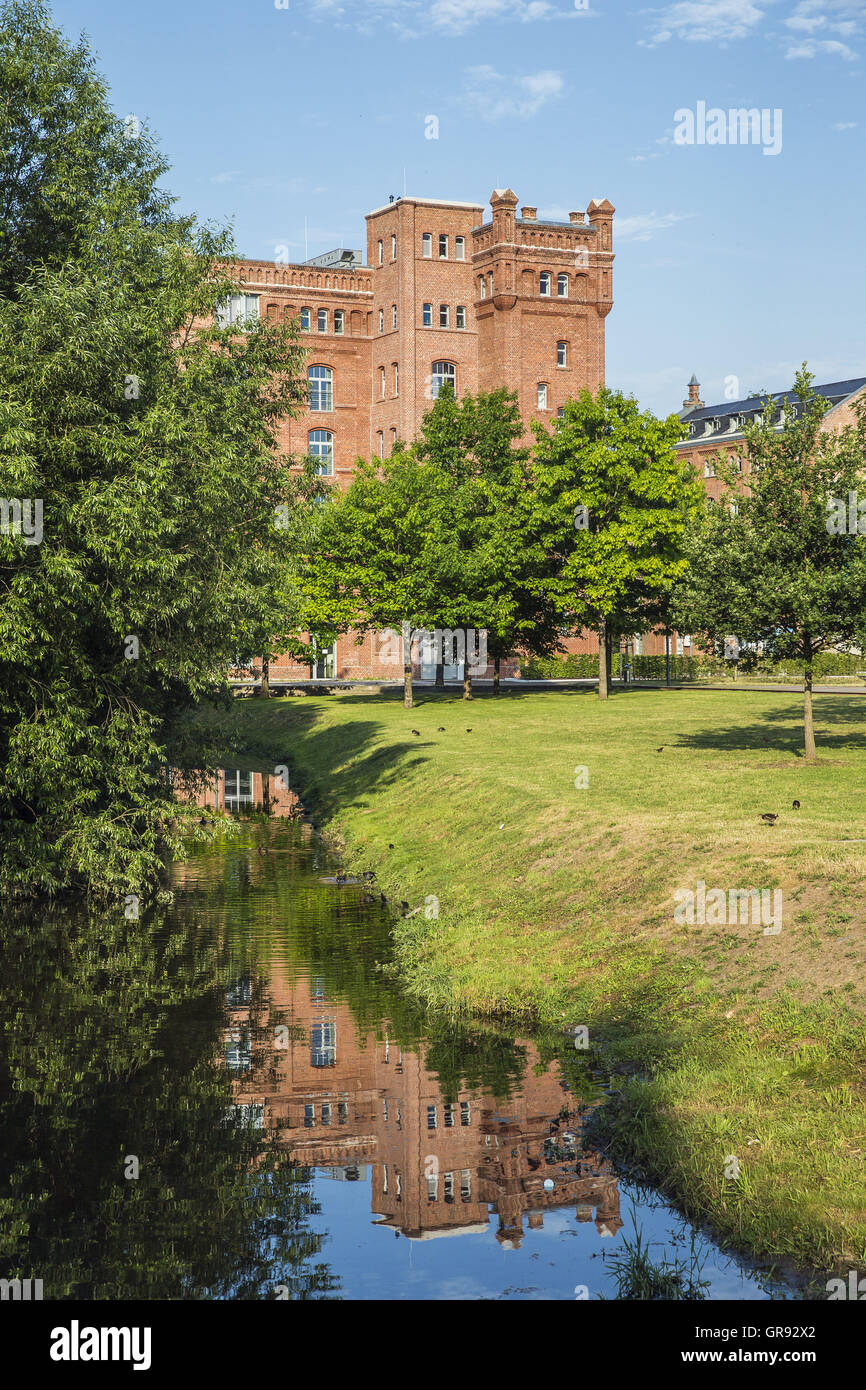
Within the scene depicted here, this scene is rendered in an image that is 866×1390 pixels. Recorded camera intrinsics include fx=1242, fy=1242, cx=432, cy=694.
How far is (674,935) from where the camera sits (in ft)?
48.9

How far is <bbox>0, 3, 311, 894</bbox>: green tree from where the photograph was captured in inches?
677

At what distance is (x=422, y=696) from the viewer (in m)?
55.3

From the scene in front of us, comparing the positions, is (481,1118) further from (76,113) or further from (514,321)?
(514,321)

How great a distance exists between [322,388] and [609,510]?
26.0m

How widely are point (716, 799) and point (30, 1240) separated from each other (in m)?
14.9

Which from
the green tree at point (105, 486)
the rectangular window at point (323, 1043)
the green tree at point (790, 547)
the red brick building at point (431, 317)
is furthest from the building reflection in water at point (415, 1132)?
the red brick building at point (431, 317)

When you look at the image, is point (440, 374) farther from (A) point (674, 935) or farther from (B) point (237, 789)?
(A) point (674, 935)

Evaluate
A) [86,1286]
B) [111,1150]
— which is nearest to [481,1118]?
[111,1150]

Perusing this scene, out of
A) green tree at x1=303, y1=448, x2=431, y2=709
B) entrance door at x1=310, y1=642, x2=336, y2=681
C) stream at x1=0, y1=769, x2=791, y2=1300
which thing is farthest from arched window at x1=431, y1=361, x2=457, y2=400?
stream at x1=0, y1=769, x2=791, y2=1300

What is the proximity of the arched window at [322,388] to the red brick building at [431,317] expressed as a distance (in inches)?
2.3

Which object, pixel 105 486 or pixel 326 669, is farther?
pixel 326 669

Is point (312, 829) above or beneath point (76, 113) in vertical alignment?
beneath

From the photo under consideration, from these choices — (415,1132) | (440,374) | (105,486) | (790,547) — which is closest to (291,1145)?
(415,1132)

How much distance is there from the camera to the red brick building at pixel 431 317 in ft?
219
